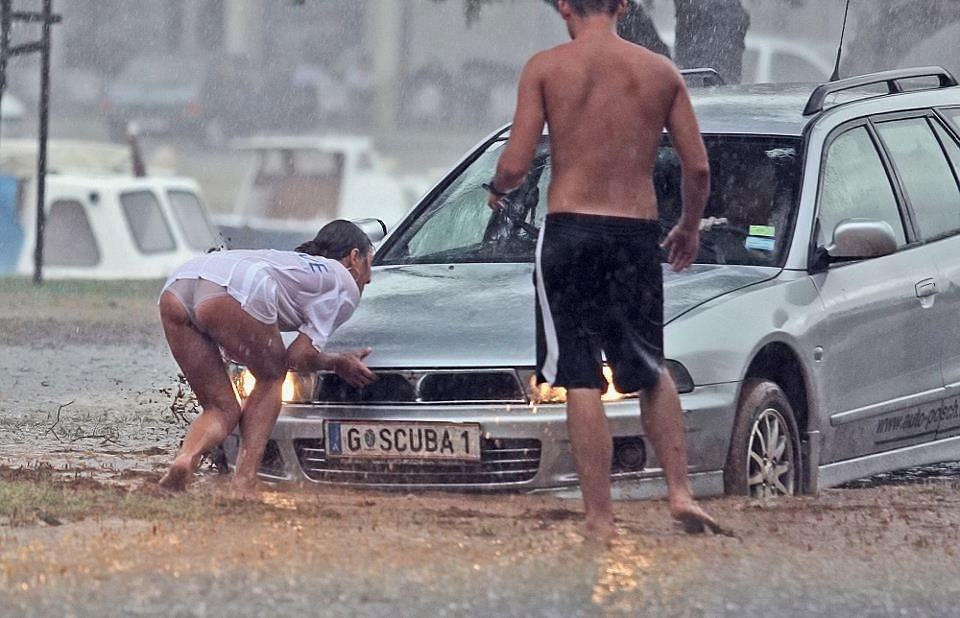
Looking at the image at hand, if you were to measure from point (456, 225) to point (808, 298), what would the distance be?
1.51m

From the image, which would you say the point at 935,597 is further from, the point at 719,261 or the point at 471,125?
the point at 471,125

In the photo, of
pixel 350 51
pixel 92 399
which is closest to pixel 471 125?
pixel 350 51

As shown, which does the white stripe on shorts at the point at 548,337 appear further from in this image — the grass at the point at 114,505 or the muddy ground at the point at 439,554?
the grass at the point at 114,505

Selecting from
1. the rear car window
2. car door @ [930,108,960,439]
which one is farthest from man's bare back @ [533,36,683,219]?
the rear car window

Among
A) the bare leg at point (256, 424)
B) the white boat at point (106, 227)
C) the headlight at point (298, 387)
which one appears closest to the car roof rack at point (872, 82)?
the headlight at point (298, 387)

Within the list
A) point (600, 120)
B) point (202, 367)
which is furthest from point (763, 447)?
point (202, 367)

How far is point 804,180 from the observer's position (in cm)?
799

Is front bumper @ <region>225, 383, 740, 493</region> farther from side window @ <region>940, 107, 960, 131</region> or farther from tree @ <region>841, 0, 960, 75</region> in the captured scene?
tree @ <region>841, 0, 960, 75</region>

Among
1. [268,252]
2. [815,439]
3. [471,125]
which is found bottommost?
[471,125]

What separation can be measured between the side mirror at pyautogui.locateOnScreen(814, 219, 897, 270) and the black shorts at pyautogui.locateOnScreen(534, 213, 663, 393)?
1340 mm

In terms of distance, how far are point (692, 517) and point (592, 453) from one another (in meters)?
0.35

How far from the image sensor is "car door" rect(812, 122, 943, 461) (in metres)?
7.71

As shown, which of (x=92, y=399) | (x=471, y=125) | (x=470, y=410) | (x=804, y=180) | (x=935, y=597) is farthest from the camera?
(x=471, y=125)

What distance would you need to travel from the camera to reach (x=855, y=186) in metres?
8.32
